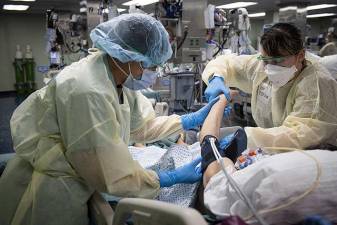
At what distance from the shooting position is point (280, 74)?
1.60 m

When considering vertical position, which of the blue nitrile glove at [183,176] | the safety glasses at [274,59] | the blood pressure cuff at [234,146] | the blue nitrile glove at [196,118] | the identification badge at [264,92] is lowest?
the blue nitrile glove at [183,176]

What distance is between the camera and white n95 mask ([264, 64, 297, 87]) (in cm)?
158

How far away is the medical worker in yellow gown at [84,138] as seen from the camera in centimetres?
122

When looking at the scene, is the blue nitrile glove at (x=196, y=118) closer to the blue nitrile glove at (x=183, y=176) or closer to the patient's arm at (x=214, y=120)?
the patient's arm at (x=214, y=120)

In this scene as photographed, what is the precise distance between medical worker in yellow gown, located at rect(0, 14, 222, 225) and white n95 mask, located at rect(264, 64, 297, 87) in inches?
21.5

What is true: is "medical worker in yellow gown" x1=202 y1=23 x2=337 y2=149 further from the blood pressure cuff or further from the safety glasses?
the blood pressure cuff

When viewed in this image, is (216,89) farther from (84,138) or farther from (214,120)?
(84,138)

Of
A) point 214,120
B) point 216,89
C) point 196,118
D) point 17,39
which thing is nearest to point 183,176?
point 214,120

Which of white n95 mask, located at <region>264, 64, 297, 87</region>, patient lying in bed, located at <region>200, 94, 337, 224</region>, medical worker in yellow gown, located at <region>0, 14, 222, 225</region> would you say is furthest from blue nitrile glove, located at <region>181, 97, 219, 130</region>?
patient lying in bed, located at <region>200, 94, 337, 224</region>

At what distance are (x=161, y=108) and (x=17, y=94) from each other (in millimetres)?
8455

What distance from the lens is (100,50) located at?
145cm

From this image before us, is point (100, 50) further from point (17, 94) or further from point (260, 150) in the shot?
point (17, 94)

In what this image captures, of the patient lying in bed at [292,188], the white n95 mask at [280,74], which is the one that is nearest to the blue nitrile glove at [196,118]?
the white n95 mask at [280,74]

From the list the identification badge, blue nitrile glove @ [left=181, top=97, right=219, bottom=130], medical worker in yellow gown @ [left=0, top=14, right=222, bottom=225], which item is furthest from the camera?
blue nitrile glove @ [left=181, top=97, right=219, bottom=130]
